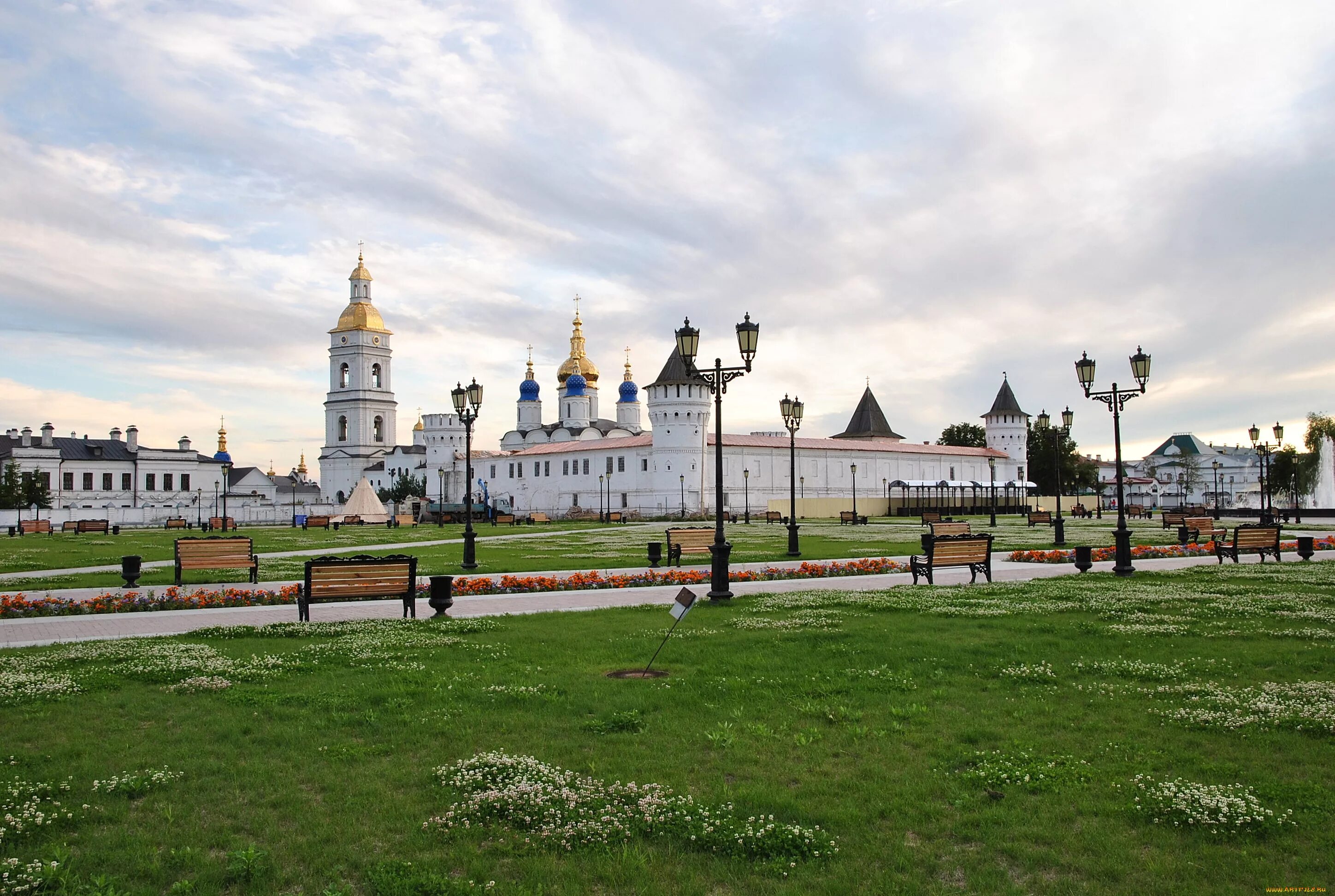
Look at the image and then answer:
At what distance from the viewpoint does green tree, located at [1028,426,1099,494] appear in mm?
93250

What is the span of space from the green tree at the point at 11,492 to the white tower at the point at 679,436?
47018 millimetres

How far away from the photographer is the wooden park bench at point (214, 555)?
16.8 metres

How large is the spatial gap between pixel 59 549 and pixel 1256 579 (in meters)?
31.9

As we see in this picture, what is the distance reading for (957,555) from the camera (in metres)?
16.2

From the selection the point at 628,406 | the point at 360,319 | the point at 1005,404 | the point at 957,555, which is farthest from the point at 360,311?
the point at 957,555

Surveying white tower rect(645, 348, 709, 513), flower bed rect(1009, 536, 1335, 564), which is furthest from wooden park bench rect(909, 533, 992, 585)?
white tower rect(645, 348, 709, 513)

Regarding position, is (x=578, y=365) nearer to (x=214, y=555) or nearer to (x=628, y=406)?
(x=628, y=406)

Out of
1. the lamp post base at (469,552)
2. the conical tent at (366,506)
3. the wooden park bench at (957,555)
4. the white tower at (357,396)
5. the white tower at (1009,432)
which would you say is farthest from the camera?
the white tower at (357,396)

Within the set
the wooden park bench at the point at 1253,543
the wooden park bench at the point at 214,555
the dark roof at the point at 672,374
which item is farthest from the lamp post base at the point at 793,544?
the dark roof at the point at 672,374

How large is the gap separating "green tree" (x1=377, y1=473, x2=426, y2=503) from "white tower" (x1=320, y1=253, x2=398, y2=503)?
5034mm

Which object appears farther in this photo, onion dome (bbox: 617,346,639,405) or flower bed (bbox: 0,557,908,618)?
onion dome (bbox: 617,346,639,405)

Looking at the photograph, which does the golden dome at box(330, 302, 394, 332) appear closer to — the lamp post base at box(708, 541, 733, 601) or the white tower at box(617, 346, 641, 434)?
the white tower at box(617, 346, 641, 434)

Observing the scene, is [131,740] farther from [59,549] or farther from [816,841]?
[59,549]

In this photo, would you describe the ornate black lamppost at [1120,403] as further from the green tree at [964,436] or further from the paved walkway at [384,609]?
the green tree at [964,436]
